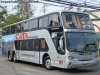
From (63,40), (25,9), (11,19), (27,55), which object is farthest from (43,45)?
(11,19)

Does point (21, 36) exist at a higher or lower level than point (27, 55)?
higher

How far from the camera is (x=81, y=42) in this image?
1303cm

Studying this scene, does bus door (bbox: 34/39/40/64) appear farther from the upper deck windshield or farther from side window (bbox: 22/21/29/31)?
the upper deck windshield

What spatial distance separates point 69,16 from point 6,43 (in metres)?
11.3

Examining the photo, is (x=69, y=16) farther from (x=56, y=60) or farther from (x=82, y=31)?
(x=56, y=60)

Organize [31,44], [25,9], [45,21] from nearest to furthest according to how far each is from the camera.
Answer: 1. [45,21]
2. [31,44]
3. [25,9]

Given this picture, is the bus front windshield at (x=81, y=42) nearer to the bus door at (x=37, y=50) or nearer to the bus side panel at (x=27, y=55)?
the bus door at (x=37, y=50)

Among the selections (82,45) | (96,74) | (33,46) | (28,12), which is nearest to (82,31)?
(82,45)

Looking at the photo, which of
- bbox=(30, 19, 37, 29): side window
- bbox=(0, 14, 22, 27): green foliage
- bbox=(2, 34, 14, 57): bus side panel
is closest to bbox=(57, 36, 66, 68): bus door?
bbox=(30, 19, 37, 29): side window

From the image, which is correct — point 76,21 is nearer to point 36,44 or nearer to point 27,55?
point 36,44

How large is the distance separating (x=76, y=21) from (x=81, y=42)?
1.43 m

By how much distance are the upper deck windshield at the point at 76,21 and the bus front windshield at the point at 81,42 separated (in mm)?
581

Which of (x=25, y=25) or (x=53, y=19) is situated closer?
(x=53, y=19)

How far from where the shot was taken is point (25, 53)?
18.1 m
